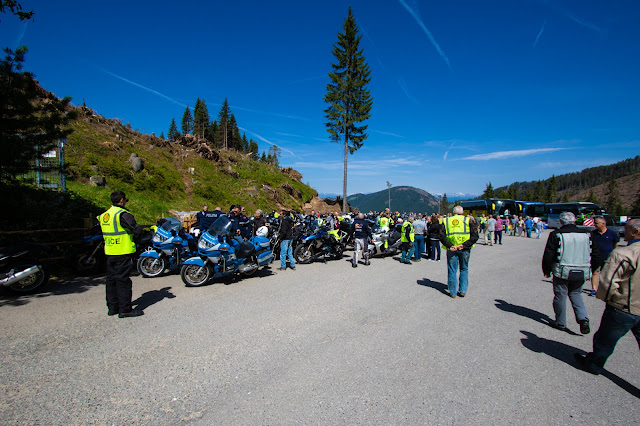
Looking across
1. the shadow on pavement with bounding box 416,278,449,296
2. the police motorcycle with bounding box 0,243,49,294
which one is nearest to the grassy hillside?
the police motorcycle with bounding box 0,243,49,294

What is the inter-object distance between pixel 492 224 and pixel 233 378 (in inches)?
682

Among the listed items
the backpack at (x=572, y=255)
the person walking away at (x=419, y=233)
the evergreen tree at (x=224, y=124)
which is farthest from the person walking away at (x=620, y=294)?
the evergreen tree at (x=224, y=124)

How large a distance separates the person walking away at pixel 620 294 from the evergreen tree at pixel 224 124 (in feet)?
204

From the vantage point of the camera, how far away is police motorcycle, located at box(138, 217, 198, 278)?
7480 mm

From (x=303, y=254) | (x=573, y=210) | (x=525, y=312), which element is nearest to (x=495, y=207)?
(x=573, y=210)

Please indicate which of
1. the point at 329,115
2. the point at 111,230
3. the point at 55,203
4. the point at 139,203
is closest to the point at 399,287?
the point at 111,230

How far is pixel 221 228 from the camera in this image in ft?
23.2

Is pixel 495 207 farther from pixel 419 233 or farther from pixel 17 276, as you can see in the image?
pixel 17 276

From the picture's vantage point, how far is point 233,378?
315cm

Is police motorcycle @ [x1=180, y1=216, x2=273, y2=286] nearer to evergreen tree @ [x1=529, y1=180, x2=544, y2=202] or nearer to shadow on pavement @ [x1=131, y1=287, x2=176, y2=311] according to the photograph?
shadow on pavement @ [x1=131, y1=287, x2=176, y2=311]

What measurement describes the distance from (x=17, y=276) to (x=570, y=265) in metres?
9.42

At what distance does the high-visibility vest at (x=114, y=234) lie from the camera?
4.75 m

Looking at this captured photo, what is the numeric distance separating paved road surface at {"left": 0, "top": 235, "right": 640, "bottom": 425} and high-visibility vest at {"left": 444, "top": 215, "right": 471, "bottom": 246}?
1236 millimetres

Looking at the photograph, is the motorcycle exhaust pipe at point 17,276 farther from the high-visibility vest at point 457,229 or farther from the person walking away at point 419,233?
the person walking away at point 419,233
